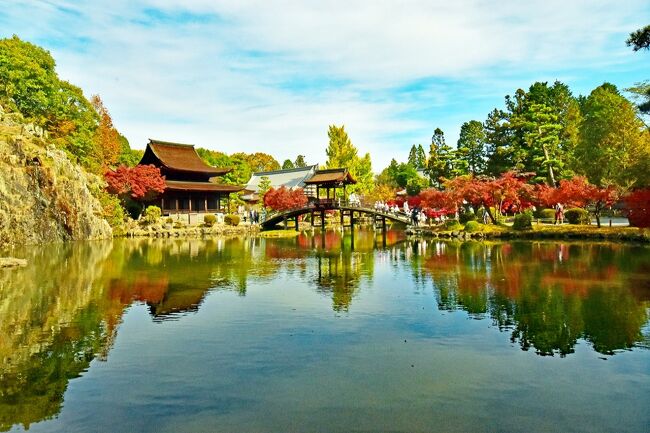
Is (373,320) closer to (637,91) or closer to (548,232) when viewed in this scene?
(548,232)

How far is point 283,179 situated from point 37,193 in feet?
158

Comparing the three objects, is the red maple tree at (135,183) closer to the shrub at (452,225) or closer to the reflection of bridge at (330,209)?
the reflection of bridge at (330,209)

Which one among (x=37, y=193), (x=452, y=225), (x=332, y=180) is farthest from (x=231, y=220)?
(x=452, y=225)

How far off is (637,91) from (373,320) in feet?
113

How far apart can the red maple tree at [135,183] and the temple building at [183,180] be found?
1.62m

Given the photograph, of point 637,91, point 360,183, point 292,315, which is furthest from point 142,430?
point 360,183

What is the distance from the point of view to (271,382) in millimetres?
8719

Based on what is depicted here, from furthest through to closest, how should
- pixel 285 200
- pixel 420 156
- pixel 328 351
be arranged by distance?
pixel 420 156
pixel 285 200
pixel 328 351

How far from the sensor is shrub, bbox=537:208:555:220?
45.0 meters

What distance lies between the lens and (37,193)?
113 feet

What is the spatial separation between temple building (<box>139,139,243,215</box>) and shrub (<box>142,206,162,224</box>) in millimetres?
3038

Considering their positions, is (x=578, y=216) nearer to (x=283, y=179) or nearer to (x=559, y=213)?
(x=559, y=213)

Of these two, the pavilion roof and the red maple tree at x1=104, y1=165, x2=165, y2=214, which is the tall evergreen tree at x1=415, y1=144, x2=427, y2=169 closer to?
the pavilion roof

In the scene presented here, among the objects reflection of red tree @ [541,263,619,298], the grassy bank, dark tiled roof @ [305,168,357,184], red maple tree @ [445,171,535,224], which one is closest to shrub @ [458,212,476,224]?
red maple tree @ [445,171,535,224]
